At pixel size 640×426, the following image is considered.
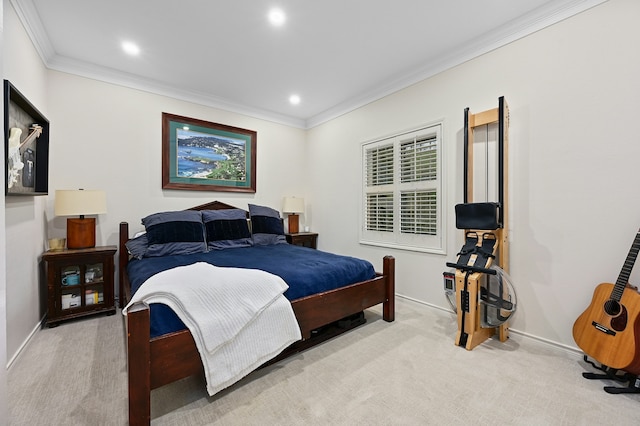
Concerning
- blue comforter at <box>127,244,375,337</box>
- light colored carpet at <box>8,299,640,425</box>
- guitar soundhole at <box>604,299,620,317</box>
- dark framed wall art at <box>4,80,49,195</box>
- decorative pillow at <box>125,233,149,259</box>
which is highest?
dark framed wall art at <box>4,80,49,195</box>

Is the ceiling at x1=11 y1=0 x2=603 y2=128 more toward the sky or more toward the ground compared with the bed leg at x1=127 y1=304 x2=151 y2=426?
more toward the sky

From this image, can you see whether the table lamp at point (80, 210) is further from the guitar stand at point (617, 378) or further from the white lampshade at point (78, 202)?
the guitar stand at point (617, 378)

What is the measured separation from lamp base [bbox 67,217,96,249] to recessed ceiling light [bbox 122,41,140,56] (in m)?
1.80

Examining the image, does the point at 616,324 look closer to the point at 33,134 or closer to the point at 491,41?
the point at 491,41

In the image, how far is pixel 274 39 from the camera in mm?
2629

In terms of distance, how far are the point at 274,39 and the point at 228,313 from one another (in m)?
2.47

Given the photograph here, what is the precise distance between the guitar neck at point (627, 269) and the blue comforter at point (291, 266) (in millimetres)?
1677

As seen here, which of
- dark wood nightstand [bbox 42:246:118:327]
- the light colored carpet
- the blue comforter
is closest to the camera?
the light colored carpet

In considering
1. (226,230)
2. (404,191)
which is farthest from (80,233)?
(404,191)

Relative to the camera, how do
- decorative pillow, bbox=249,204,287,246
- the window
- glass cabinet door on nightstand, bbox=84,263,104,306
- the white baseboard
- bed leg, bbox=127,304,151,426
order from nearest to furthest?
bed leg, bbox=127,304,151,426 < the white baseboard < glass cabinet door on nightstand, bbox=84,263,104,306 < the window < decorative pillow, bbox=249,204,287,246

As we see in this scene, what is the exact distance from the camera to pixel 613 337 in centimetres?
175

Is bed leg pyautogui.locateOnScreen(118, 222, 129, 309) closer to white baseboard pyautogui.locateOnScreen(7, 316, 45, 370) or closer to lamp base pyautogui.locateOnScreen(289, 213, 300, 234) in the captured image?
white baseboard pyautogui.locateOnScreen(7, 316, 45, 370)

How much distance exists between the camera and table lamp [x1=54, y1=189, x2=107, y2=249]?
8.81 ft

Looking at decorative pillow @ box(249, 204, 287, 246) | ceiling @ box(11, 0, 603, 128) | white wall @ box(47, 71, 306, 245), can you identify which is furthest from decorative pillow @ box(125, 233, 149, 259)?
ceiling @ box(11, 0, 603, 128)
